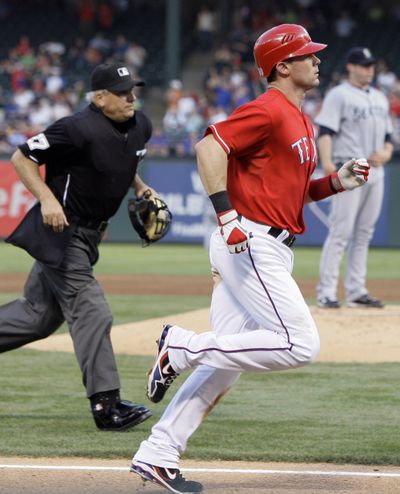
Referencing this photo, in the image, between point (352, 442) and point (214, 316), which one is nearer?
point (214, 316)

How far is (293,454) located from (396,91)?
18.5 m

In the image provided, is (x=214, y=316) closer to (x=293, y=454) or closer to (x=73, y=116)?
(x=293, y=454)

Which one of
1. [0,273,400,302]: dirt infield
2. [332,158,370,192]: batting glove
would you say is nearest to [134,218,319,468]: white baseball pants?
[332,158,370,192]: batting glove

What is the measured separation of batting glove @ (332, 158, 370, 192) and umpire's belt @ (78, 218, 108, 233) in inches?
61.2

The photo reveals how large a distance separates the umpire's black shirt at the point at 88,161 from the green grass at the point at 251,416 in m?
1.22

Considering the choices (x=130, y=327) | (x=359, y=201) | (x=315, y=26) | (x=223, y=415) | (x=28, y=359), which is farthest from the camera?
(x=315, y=26)

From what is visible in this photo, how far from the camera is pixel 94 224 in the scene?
632 centimetres

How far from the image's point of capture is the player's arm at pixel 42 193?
5.98 m

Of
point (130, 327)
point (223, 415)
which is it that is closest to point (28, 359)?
point (130, 327)

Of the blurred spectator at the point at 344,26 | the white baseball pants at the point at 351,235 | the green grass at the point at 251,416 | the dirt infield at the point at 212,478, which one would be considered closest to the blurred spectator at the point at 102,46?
the blurred spectator at the point at 344,26

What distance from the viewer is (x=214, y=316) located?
4883mm

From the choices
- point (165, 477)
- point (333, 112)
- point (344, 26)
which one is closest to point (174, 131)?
point (344, 26)

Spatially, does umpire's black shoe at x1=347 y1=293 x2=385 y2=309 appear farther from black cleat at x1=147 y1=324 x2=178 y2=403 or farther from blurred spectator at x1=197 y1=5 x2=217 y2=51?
blurred spectator at x1=197 y1=5 x2=217 y2=51

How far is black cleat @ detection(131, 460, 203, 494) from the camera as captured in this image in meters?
4.67
